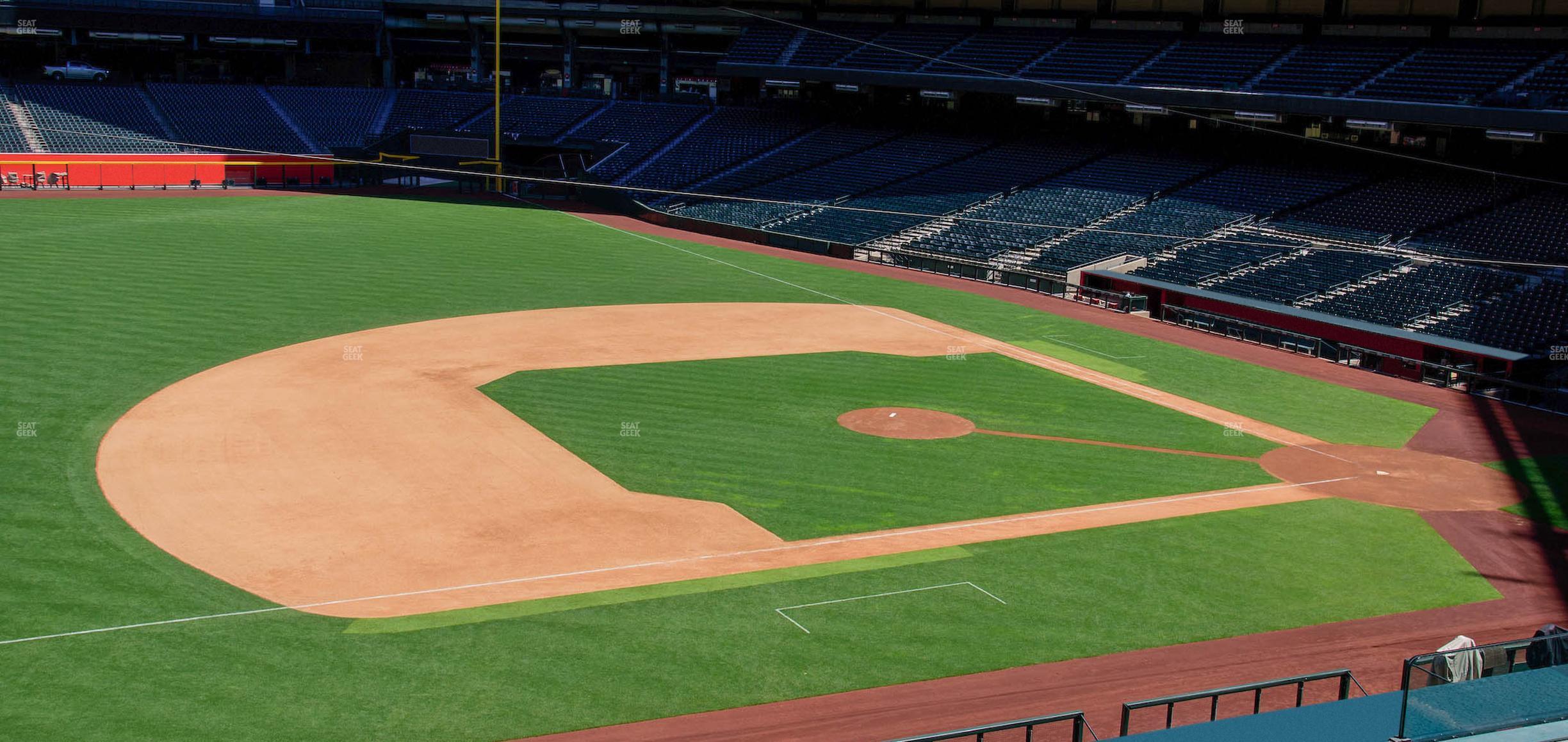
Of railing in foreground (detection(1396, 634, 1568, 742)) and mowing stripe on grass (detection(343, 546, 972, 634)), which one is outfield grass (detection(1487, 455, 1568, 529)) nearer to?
mowing stripe on grass (detection(343, 546, 972, 634))

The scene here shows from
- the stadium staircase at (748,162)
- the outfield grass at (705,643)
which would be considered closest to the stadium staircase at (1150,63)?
the stadium staircase at (748,162)

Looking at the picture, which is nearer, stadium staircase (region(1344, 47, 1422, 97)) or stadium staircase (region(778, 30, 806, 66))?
stadium staircase (region(1344, 47, 1422, 97))

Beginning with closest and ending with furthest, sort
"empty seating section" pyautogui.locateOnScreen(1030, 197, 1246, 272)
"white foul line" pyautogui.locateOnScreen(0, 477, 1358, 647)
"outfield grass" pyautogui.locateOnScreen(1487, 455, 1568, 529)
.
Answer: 1. "white foul line" pyautogui.locateOnScreen(0, 477, 1358, 647)
2. "outfield grass" pyautogui.locateOnScreen(1487, 455, 1568, 529)
3. "empty seating section" pyautogui.locateOnScreen(1030, 197, 1246, 272)

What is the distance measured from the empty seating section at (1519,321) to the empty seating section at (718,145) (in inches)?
1542

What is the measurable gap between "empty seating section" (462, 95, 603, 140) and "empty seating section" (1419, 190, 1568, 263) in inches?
1887

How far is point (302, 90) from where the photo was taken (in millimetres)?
76812

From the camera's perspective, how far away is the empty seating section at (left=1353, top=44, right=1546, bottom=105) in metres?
44.6

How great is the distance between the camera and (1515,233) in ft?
136

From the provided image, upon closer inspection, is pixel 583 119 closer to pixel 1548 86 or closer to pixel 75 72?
pixel 75 72

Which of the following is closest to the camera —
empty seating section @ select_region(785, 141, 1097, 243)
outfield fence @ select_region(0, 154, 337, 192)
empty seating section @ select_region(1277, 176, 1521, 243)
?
empty seating section @ select_region(1277, 176, 1521, 243)

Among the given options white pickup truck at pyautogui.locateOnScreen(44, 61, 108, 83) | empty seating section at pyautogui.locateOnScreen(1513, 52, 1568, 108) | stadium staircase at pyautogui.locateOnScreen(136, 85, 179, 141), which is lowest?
stadium staircase at pyautogui.locateOnScreen(136, 85, 179, 141)

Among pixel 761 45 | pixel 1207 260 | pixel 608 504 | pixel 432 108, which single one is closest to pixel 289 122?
pixel 432 108

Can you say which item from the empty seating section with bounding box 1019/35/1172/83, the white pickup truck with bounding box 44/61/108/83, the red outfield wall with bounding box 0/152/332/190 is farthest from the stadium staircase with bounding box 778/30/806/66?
the white pickup truck with bounding box 44/61/108/83

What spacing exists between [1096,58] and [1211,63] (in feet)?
18.4
